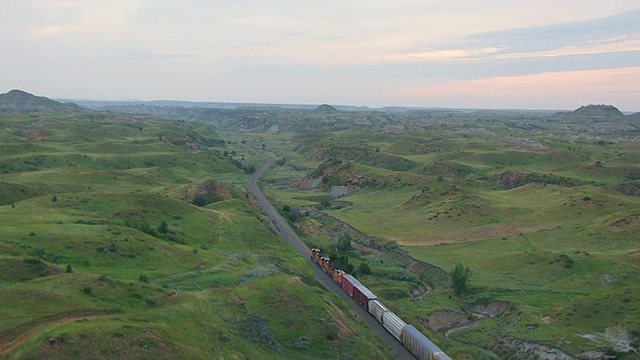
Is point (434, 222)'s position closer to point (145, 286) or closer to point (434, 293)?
point (434, 293)

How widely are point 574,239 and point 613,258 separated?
13.0 metres

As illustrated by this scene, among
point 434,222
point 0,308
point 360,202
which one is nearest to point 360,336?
point 0,308

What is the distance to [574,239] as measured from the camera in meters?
87.8

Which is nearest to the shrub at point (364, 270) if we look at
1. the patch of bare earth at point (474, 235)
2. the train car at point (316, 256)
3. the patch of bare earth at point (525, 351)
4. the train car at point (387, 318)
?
the train car at point (316, 256)

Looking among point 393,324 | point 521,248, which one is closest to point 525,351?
point 393,324

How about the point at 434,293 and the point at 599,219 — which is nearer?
the point at 434,293

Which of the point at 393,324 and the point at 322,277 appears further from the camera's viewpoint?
the point at 322,277

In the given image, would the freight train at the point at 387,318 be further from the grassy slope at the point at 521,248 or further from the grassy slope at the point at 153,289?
the grassy slope at the point at 521,248

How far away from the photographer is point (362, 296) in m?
60.6

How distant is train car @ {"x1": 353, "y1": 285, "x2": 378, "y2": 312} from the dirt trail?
1246 inches

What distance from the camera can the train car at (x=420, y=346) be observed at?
143 feet

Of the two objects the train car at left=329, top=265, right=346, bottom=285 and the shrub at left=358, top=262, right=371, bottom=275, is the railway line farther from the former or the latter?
the shrub at left=358, top=262, right=371, bottom=275

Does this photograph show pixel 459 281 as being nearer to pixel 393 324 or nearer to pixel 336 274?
pixel 336 274

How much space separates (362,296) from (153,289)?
25365 millimetres
